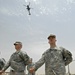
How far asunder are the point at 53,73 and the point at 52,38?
3.50 ft

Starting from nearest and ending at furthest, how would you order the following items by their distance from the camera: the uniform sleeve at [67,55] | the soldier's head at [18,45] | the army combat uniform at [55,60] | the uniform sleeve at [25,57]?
1. the army combat uniform at [55,60]
2. the uniform sleeve at [67,55]
3. the uniform sleeve at [25,57]
4. the soldier's head at [18,45]

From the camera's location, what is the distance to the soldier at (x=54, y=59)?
26.4 ft

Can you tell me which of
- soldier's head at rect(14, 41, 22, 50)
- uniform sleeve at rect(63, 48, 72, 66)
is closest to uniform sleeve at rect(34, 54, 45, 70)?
uniform sleeve at rect(63, 48, 72, 66)

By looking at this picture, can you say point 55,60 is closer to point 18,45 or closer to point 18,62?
point 18,62

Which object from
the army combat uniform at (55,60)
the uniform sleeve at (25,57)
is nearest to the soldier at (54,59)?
the army combat uniform at (55,60)

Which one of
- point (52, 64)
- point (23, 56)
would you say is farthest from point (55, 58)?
point (23, 56)

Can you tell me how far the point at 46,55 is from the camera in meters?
8.28

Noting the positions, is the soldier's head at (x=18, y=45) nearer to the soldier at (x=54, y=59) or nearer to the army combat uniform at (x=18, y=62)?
the army combat uniform at (x=18, y=62)

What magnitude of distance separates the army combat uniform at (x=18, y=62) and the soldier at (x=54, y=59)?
2.32 metres

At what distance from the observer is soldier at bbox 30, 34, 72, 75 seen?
26.4ft

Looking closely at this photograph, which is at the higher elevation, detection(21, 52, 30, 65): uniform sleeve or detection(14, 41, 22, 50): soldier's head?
detection(14, 41, 22, 50): soldier's head

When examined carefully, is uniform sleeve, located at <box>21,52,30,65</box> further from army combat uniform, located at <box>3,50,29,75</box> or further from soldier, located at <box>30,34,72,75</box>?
soldier, located at <box>30,34,72,75</box>

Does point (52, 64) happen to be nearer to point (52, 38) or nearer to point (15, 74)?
point (52, 38)

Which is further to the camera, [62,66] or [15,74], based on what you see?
[15,74]
